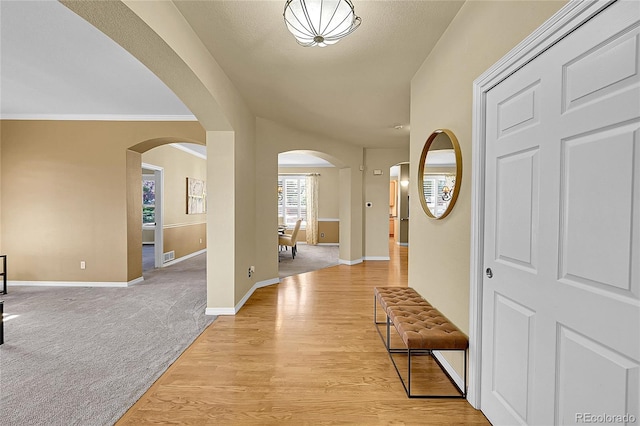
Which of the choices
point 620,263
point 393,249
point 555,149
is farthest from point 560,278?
point 393,249

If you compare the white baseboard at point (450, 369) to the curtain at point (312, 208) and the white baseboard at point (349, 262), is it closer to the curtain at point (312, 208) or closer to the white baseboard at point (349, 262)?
the white baseboard at point (349, 262)

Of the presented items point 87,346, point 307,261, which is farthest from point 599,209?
point 307,261

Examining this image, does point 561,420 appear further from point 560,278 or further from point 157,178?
point 157,178

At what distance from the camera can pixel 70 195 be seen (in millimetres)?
4668

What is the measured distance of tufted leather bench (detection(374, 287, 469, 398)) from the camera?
1885mm

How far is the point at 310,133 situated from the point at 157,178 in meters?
3.45

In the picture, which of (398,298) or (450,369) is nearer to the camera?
(450,369)

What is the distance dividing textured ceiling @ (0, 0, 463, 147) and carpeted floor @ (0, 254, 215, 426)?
2.70 metres

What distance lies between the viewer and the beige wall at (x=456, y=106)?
155 cm

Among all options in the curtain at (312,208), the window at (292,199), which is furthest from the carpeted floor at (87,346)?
the window at (292,199)

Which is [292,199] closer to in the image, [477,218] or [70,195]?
[70,195]

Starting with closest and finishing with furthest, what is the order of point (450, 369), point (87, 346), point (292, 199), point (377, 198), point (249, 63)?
point (450, 369) < point (87, 346) < point (249, 63) < point (377, 198) < point (292, 199)

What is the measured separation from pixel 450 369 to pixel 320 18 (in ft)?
8.49

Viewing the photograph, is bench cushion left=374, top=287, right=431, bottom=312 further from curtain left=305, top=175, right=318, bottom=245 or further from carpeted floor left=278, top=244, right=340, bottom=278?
curtain left=305, top=175, right=318, bottom=245
